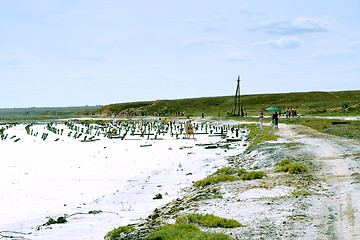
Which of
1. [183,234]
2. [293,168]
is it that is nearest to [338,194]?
[293,168]

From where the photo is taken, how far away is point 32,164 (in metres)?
19.9

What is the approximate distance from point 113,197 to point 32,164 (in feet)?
31.7

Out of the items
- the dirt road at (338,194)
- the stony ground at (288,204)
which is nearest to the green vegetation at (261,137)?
the dirt road at (338,194)

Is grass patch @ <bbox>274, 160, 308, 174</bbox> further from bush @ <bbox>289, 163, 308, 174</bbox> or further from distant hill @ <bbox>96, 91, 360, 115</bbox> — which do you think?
distant hill @ <bbox>96, 91, 360, 115</bbox>

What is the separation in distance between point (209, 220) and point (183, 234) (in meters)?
1.11

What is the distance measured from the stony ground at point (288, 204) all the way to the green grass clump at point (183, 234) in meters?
0.45

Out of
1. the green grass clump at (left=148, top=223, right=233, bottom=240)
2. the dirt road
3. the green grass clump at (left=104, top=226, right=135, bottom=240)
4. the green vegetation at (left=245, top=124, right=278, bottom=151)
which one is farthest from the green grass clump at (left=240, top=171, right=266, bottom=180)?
the green vegetation at (left=245, top=124, right=278, bottom=151)

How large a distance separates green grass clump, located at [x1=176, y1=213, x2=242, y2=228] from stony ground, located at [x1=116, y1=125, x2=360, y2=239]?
8.9 inches

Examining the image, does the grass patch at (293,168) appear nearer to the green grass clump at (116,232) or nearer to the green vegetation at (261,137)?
the green grass clump at (116,232)

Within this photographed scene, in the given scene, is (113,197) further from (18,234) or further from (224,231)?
(224,231)

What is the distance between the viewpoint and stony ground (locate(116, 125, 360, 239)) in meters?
6.98

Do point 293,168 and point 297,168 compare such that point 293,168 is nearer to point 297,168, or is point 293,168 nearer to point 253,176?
point 297,168

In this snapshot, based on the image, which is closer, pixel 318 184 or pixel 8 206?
pixel 318 184

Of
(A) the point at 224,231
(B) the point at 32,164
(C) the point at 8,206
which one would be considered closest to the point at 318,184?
(A) the point at 224,231
